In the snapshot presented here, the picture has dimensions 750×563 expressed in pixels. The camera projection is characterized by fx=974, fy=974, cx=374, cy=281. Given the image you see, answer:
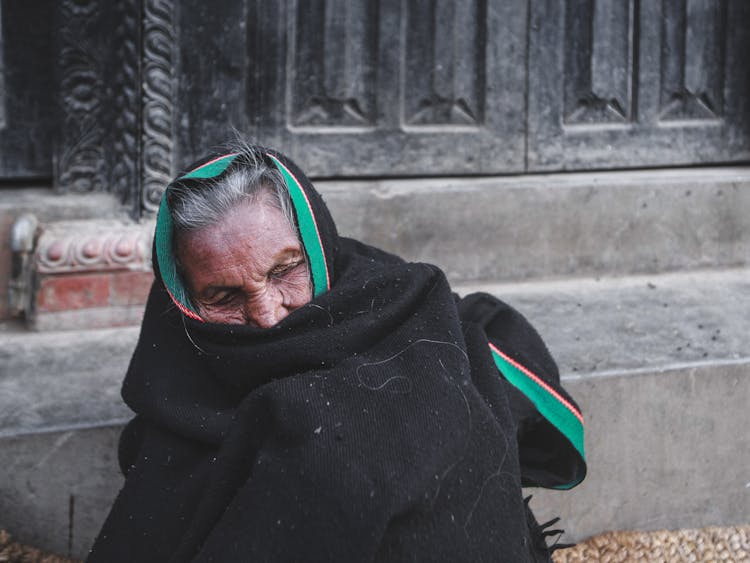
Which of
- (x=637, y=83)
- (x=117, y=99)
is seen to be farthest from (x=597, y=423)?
(x=117, y=99)

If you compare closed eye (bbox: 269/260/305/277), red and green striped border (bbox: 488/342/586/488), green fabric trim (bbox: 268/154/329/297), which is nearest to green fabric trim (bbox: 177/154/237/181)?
green fabric trim (bbox: 268/154/329/297)

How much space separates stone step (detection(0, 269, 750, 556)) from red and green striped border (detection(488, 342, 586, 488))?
54 cm

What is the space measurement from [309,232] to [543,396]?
Answer: 26.3 inches

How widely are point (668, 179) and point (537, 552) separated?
6.55 feet

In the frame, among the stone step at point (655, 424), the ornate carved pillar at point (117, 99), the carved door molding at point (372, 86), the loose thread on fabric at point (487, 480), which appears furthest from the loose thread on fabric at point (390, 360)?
the ornate carved pillar at point (117, 99)

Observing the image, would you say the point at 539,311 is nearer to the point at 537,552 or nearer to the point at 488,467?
the point at 537,552

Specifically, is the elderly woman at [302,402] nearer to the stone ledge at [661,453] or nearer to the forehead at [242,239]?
the forehead at [242,239]

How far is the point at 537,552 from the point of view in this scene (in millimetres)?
2184

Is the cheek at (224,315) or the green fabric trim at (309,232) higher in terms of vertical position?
the green fabric trim at (309,232)

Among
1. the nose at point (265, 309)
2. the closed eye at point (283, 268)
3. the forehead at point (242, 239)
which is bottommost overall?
the nose at point (265, 309)

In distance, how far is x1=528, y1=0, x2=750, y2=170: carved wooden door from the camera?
12.0ft

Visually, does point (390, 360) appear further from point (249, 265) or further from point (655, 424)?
point (655, 424)

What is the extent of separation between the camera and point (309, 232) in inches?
81.0

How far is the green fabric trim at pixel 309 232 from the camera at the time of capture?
205 cm
